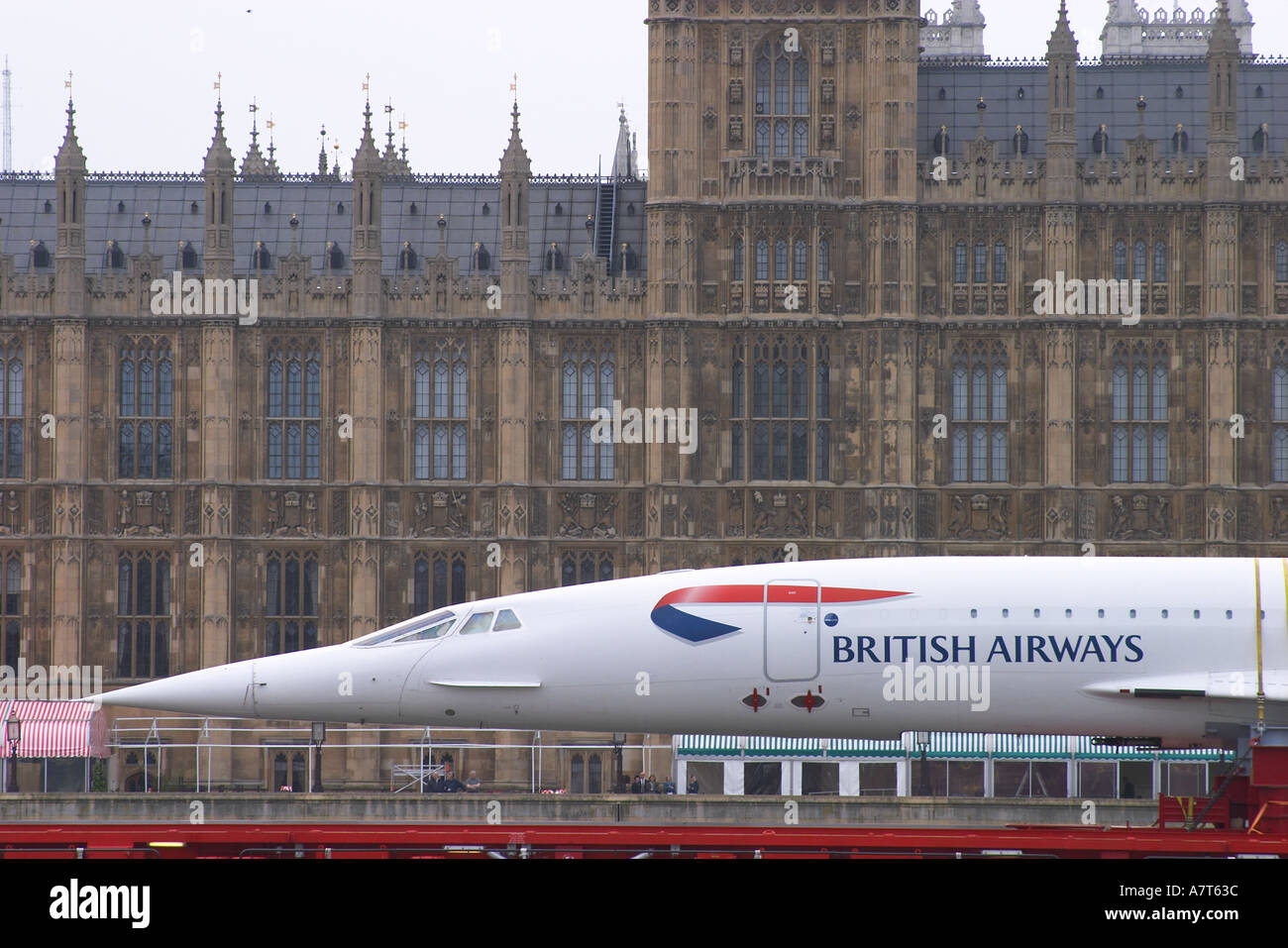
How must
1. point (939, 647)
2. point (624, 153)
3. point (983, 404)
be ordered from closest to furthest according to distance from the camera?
point (939, 647) < point (983, 404) < point (624, 153)

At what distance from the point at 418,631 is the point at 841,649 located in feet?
21.6

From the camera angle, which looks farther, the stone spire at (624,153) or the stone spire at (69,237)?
the stone spire at (624,153)

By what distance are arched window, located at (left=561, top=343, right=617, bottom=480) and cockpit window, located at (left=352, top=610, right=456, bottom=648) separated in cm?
2451

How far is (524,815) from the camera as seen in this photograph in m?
39.7

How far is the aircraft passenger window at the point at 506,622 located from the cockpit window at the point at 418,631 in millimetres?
749

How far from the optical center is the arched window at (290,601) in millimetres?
56219

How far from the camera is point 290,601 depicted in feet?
185

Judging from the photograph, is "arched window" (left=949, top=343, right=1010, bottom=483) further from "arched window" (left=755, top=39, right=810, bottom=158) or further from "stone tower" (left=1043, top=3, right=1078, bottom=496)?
"arched window" (left=755, top=39, right=810, bottom=158)

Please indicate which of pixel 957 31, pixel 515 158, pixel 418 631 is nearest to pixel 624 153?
pixel 515 158

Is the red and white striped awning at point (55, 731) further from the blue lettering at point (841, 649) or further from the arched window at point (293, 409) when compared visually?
the blue lettering at point (841, 649)

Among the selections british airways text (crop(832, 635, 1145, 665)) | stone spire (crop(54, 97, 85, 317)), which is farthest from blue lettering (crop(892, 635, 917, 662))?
stone spire (crop(54, 97, 85, 317))

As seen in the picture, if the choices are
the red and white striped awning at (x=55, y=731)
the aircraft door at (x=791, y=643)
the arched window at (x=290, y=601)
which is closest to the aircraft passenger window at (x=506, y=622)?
the aircraft door at (x=791, y=643)

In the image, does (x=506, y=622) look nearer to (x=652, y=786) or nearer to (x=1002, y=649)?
(x=1002, y=649)

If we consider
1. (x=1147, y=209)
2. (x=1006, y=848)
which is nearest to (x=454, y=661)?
(x=1006, y=848)
